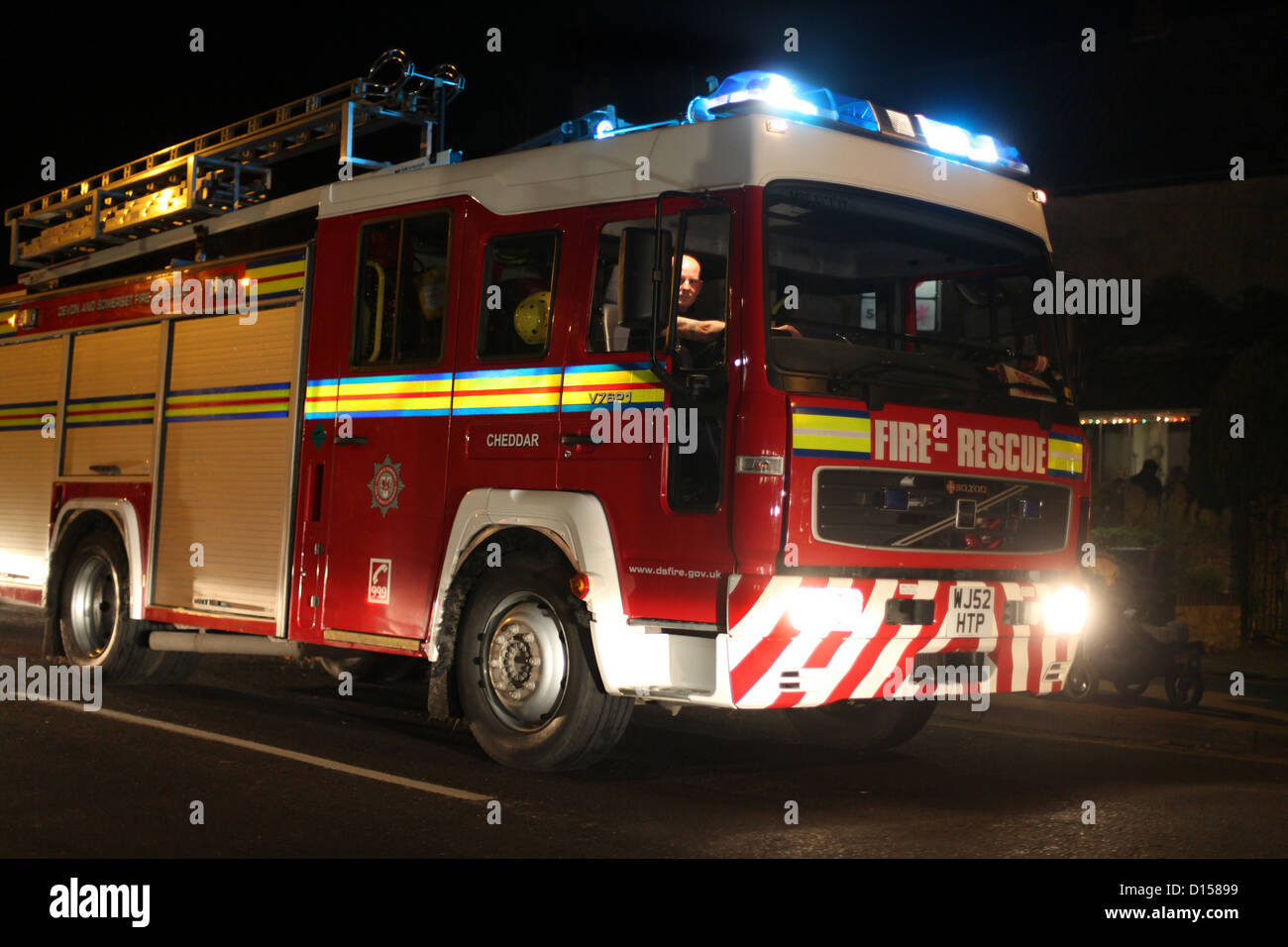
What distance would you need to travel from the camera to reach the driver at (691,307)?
670 centimetres

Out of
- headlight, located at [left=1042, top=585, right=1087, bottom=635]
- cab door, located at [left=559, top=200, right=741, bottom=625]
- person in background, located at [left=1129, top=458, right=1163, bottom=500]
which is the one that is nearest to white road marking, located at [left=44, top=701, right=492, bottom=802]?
cab door, located at [left=559, top=200, right=741, bottom=625]

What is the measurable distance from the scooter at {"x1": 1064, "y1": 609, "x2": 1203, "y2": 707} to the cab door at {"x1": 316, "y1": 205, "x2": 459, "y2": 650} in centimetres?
503

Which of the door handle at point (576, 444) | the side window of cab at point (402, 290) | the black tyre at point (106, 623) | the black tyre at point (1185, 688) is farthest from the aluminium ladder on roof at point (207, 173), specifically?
the black tyre at point (1185, 688)

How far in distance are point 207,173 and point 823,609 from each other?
6.36 meters

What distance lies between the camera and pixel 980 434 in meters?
7.20

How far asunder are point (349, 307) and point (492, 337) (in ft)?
3.89

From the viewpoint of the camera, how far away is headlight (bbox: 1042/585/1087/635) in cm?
761

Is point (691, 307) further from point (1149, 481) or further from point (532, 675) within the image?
point (1149, 481)

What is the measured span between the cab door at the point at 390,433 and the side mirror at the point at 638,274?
1.52m

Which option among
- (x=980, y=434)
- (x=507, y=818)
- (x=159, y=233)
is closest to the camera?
(x=507, y=818)

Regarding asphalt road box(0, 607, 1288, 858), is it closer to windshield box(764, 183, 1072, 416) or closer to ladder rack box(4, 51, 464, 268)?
windshield box(764, 183, 1072, 416)

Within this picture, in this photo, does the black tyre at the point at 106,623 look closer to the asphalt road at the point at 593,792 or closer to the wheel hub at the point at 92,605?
the wheel hub at the point at 92,605
